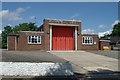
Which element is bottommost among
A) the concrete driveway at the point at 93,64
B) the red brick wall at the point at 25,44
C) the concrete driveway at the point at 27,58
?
the concrete driveway at the point at 93,64

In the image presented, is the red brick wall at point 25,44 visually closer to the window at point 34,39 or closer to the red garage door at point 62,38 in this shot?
the window at point 34,39

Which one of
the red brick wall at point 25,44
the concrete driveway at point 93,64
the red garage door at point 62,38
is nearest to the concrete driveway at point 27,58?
the concrete driveway at point 93,64

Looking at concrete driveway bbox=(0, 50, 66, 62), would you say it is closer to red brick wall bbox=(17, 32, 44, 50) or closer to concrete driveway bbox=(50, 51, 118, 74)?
concrete driveway bbox=(50, 51, 118, 74)

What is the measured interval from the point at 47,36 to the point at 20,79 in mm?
21805

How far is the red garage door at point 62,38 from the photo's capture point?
3400cm

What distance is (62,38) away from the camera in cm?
3422

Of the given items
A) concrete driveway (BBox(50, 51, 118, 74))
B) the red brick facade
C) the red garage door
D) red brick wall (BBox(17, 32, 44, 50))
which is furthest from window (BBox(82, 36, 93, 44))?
concrete driveway (BBox(50, 51, 118, 74))

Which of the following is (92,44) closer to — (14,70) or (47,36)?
(47,36)

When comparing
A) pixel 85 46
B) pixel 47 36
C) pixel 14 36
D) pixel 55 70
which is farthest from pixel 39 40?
pixel 55 70

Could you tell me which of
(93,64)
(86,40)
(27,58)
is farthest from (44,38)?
(93,64)

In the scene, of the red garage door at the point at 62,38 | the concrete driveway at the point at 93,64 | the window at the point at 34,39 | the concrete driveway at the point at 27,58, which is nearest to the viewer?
the concrete driveway at the point at 93,64

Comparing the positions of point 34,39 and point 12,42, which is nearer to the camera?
point 12,42

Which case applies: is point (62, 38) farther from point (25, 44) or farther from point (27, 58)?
point (27, 58)

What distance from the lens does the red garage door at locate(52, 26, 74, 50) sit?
1339 inches
